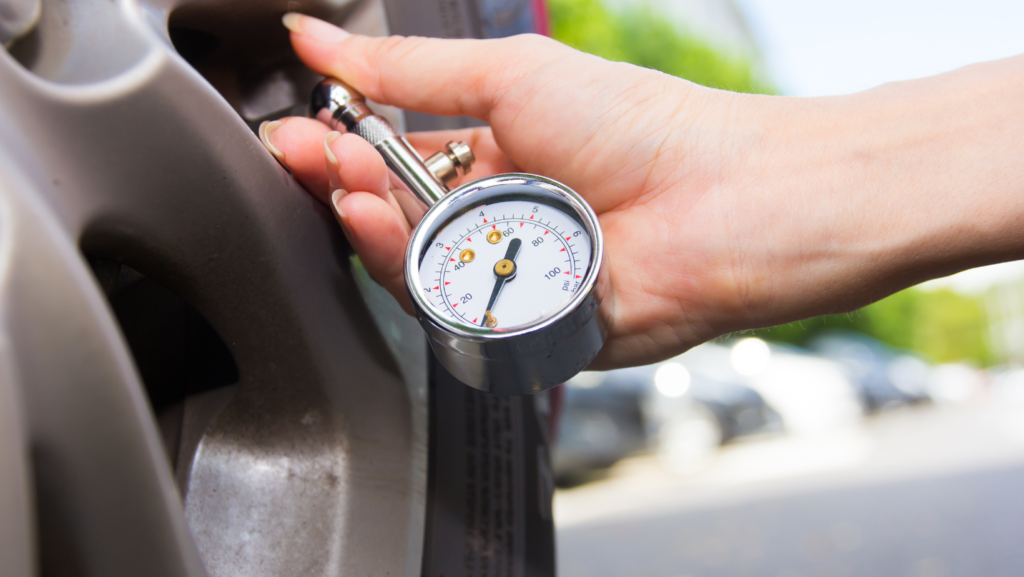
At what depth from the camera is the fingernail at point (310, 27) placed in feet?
3.38

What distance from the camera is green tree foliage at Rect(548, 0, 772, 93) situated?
29.9 feet

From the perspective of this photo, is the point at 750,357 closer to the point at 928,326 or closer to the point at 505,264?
the point at 505,264

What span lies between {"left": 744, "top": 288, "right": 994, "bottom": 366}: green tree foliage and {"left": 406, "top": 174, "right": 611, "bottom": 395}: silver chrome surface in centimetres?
1473

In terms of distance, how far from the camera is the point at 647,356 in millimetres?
1295

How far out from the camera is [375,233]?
98cm

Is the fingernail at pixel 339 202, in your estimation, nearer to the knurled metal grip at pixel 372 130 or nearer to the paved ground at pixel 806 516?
the knurled metal grip at pixel 372 130

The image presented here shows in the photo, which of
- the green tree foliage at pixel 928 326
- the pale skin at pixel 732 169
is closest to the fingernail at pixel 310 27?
the pale skin at pixel 732 169

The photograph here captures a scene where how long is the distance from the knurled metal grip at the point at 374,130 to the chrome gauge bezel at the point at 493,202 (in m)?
0.04

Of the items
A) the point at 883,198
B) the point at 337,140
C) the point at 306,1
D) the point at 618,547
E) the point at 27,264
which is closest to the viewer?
the point at 27,264

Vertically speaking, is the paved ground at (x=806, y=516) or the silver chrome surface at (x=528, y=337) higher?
the silver chrome surface at (x=528, y=337)

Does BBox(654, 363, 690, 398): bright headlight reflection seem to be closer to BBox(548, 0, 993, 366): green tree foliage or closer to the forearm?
BBox(548, 0, 993, 366): green tree foliage

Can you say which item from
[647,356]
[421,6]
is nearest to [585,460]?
[647,356]

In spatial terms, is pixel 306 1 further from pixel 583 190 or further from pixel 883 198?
pixel 883 198

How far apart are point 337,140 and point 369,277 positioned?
26cm
